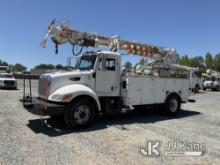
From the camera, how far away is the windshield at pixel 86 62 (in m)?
9.75

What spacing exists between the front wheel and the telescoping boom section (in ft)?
8.01

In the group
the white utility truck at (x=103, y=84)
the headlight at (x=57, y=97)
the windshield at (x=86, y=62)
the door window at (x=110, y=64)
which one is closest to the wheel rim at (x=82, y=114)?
the white utility truck at (x=103, y=84)

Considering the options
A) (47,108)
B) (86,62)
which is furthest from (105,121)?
(47,108)

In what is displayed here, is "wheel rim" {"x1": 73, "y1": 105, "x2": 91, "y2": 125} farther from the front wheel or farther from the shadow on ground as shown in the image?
the front wheel

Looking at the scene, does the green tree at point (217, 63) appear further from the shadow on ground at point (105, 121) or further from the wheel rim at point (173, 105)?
the wheel rim at point (173, 105)

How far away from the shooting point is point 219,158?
6.36 metres

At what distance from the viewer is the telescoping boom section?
10.5m

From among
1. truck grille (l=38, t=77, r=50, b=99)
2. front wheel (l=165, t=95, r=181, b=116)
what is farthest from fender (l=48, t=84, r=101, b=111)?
front wheel (l=165, t=95, r=181, b=116)

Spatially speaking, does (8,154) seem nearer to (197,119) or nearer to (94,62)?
(94,62)

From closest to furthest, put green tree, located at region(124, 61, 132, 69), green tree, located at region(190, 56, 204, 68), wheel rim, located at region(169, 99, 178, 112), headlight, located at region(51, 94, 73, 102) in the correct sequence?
headlight, located at region(51, 94, 73, 102), green tree, located at region(124, 61, 132, 69), wheel rim, located at region(169, 99, 178, 112), green tree, located at region(190, 56, 204, 68)

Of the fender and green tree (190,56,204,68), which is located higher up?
green tree (190,56,204,68)

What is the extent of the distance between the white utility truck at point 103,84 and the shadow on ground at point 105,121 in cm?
40

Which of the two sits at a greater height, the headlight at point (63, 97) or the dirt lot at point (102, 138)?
the headlight at point (63, 97)

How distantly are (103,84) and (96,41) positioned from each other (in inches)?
94.4
